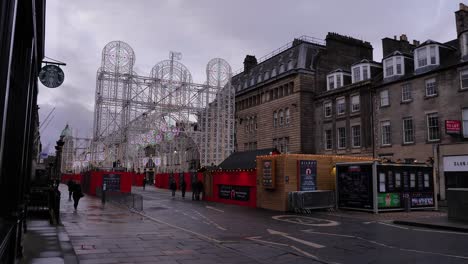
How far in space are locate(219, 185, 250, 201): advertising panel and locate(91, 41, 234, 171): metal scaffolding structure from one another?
1048cm

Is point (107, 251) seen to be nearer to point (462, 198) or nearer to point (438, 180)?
point (462, 198)

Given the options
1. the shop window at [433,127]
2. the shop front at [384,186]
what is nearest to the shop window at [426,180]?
the shop front at [384,186]

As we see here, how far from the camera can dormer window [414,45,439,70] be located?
1297 inches

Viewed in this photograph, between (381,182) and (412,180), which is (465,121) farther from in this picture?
(381,182)

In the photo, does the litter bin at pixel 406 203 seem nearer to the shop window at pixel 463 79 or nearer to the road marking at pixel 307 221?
the road marking at pixel 307 221

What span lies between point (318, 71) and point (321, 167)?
2291 centimetres

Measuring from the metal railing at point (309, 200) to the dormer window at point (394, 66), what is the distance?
17.3 meters

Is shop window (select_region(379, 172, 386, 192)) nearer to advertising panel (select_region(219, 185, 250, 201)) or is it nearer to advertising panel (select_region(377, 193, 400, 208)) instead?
advertising panel (select_region(377, 193, 400, 208))

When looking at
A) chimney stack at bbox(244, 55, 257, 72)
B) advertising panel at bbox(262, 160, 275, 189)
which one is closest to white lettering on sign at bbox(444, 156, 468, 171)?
advertising panel at bbox(262, 160, 275, 189)

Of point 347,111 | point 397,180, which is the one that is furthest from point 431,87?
point 397,180

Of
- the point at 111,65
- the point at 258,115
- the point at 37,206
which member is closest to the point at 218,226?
the point at 37,206

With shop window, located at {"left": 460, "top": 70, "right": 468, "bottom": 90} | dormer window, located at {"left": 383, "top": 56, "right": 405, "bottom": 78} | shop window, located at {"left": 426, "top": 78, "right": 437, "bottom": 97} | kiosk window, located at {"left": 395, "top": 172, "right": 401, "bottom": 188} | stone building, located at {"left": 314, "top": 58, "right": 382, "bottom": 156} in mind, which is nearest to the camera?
kiosk window, located at {"left": 395, "top": 172, "right": 401, "bottom": 188}

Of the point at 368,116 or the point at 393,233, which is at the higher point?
the point at 368,116

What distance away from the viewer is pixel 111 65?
133 ft
